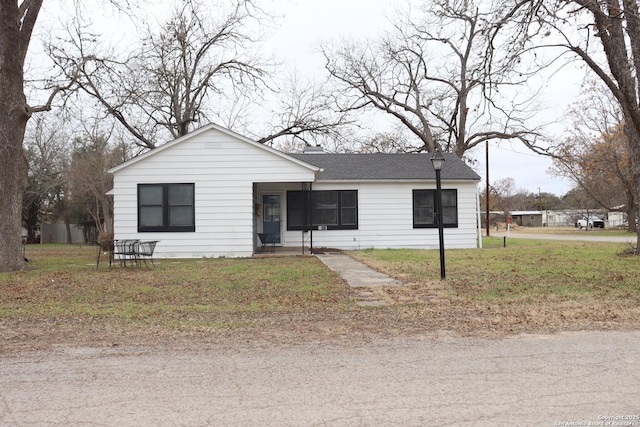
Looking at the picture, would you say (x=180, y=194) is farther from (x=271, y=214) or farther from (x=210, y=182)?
(x=271, y=214)

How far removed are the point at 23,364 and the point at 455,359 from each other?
4.16 meters

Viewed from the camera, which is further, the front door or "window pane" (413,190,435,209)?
the front door

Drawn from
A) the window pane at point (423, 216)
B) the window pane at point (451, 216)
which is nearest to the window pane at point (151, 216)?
the window pane at point (423, 216)

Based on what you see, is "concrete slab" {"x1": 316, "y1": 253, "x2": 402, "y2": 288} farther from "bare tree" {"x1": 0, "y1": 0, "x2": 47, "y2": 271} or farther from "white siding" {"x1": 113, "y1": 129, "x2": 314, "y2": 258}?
"bare tree" {"x1": 0, "y1": 0, "x2": 47, "y2": 271}

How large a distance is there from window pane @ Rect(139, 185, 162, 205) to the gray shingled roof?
577 centimetres

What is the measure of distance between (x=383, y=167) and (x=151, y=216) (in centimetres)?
889

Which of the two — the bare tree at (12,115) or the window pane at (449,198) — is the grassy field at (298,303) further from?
the window pane at (449,198)

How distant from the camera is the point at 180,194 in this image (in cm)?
1730

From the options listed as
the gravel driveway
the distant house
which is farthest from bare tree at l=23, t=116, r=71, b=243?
the distant house

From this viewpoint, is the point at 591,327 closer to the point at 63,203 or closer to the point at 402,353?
the point at 402,353

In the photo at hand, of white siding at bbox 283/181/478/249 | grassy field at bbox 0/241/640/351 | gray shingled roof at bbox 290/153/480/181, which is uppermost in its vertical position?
gray shingled roof at bbox 290/153/480/181

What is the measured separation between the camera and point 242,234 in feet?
57.0

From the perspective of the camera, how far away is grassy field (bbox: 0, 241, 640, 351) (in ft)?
21.6

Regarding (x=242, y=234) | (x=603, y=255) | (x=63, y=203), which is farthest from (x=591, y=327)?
(x=63, y=203)
